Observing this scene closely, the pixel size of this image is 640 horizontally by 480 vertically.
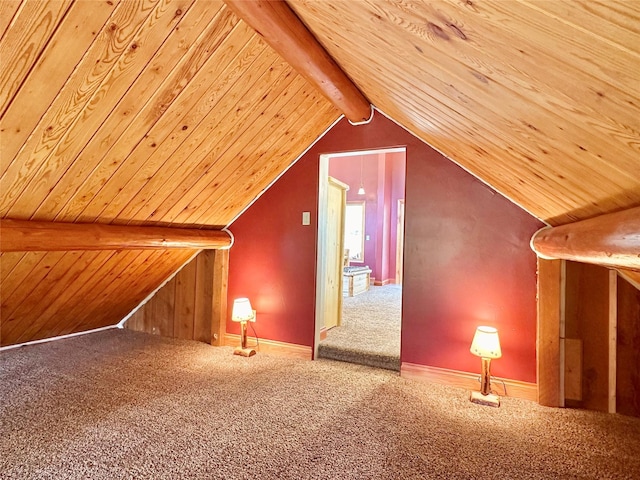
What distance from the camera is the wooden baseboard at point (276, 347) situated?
3225 mm

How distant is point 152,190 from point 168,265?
1.33 m

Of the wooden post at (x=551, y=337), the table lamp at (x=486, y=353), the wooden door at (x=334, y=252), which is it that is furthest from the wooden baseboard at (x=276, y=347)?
the wooden post at (x=551, y=337)

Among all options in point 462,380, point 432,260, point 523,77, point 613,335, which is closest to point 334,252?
point 432,260

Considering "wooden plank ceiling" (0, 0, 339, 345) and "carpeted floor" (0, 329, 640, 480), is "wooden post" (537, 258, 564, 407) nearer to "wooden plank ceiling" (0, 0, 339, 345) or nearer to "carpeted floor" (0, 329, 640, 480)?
"carpeted floor" (0, 329, 640, 480)

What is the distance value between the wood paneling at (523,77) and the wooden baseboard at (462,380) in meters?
1.27

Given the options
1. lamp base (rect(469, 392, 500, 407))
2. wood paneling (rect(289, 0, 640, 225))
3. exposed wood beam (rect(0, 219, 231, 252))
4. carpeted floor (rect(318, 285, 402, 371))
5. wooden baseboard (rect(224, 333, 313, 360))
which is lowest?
lamp base (rect(469, 392, 500, 407))

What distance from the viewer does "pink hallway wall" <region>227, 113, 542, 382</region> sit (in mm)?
2555

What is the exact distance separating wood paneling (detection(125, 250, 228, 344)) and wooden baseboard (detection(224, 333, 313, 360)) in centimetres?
13

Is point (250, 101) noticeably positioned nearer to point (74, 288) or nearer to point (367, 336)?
point (74, 288)

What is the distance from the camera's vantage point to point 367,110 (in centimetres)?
287

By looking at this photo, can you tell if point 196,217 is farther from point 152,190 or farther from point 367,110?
point 367,110

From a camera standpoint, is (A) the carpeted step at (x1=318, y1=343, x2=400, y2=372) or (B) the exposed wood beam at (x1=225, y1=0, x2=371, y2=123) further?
(A) the carpeted step at (x1=318, y1=343, x2=400, y2=372)

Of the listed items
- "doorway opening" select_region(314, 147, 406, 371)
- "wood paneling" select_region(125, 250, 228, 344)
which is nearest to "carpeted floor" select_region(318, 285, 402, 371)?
"doorway opening" select_region(314, 147, 406, 371)

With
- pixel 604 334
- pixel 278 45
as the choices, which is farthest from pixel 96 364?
pixel 604 334
